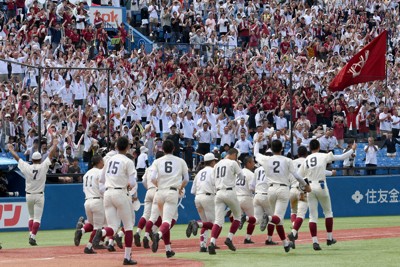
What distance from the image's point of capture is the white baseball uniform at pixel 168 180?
1991 centimetres

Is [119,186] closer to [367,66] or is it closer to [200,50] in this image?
[367,66]

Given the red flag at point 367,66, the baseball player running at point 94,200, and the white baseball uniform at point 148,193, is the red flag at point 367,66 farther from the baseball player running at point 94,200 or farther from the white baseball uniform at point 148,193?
the baseball player running at point 94,200

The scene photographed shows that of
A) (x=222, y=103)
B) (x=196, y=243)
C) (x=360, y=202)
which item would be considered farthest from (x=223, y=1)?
(x=196, y=243)

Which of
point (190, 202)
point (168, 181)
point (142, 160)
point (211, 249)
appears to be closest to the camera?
point (168, 181)

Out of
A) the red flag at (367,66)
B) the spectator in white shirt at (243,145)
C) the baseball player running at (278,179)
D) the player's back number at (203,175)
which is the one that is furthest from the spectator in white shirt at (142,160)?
the baseball player running at (278,179)

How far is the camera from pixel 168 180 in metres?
20.0

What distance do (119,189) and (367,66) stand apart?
18639 millimetres

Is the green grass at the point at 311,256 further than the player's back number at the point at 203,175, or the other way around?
the player's back number at the point at 203,175

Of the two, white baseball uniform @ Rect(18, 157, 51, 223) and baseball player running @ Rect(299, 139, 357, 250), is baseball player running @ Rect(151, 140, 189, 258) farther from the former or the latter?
white baseball uniform @ Rect(18, 157, 51, 223)

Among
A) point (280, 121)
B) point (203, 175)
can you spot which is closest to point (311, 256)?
point (203, 175)

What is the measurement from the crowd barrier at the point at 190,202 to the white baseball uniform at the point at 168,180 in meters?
10.2

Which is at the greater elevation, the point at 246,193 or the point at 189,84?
the point at 189,84

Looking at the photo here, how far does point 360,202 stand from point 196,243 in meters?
11.6

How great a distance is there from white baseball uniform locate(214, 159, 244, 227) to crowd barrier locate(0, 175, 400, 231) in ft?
31.9
